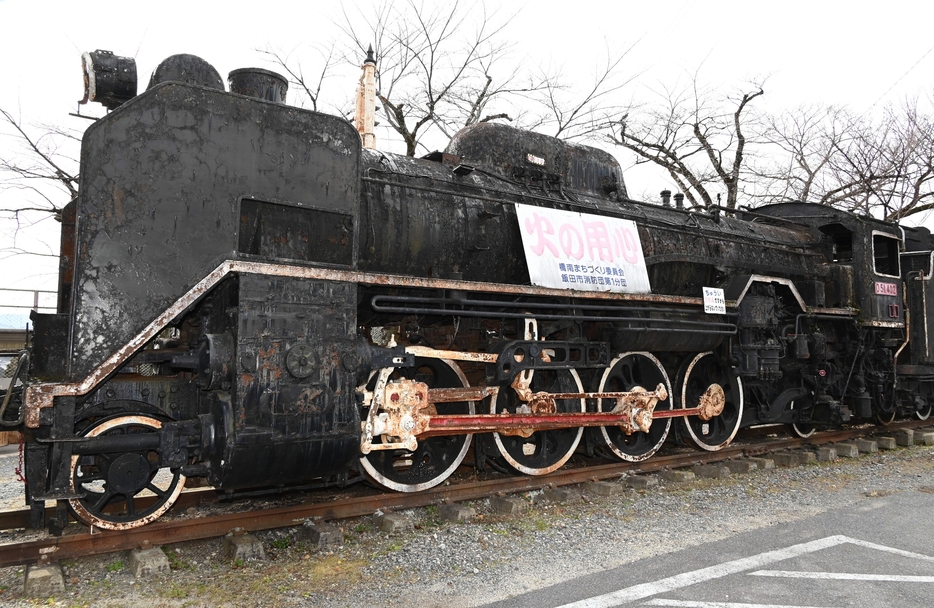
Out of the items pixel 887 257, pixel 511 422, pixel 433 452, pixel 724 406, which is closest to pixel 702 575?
pixel 511 422

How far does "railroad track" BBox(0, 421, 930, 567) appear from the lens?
3.79m

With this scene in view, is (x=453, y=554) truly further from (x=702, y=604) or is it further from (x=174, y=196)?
(x=174, y=196)

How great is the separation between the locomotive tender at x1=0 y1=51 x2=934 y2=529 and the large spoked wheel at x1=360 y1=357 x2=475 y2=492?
2 cm

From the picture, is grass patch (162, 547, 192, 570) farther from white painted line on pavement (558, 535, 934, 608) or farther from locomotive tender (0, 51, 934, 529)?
white painted line on pavement (558, 535, 934, 608)

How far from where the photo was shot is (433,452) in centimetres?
536

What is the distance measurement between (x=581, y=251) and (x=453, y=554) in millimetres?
2854

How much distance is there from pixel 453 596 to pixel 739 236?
603 centimetres

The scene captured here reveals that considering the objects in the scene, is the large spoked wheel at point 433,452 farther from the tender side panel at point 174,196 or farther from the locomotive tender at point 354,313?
the tender side panel at point 174,196

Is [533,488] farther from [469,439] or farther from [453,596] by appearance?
[453,596]

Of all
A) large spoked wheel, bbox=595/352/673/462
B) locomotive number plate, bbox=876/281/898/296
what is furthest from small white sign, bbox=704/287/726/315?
locomotive number plate, bbox=876/281/898/296

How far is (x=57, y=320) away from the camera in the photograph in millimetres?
4012

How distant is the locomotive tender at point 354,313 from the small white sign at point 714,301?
0.05 meters

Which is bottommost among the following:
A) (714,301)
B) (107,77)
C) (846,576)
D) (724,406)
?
(846,576)

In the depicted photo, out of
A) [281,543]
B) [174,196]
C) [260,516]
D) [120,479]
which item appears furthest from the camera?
[260,516]
